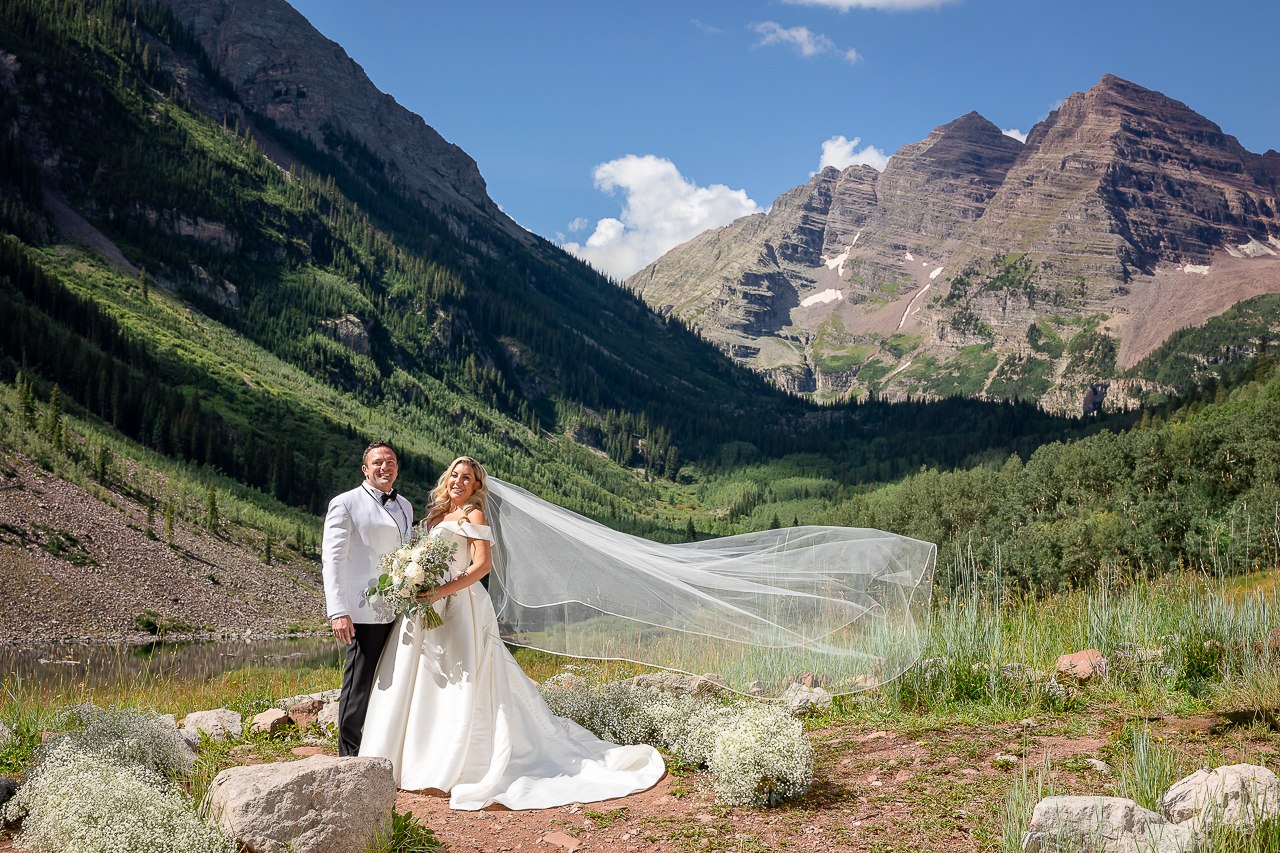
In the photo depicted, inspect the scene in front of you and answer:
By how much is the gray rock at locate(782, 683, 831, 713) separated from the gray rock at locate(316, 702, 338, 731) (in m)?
4.96

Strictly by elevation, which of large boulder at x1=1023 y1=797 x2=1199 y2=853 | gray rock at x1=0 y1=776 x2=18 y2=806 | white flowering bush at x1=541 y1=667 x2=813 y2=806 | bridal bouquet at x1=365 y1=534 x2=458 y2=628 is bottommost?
gray rock at x1=0 y1=776 x2=18 y2=806

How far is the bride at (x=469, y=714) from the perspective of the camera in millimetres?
6562

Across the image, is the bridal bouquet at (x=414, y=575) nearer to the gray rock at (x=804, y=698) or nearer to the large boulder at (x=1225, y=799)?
the gray rock at (x=804, y=698)

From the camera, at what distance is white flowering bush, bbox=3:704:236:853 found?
4441 millimetres

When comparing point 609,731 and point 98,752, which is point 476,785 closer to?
point 609,731

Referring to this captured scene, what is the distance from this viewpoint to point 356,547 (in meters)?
6.98

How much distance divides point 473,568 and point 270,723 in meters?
3.86

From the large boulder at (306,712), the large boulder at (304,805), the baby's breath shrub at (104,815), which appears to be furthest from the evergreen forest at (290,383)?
the baby's breath shrub at (104,815)

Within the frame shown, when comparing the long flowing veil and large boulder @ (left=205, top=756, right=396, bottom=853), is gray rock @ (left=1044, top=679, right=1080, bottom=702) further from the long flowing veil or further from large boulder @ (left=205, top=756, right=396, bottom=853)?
large boulder @ (left=205, top=756, right=396, bottom=853)

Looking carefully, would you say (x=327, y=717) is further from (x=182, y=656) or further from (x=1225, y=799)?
(x=182, y=656)

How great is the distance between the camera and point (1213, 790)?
14.6 ft

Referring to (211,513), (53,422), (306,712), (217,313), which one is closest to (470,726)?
(306,712)

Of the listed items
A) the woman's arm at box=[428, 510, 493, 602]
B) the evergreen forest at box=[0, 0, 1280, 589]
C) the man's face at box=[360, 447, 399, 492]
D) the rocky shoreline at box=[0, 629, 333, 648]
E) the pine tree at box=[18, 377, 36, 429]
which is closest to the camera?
the woman's arm at box=[428, 510, 493, 602]

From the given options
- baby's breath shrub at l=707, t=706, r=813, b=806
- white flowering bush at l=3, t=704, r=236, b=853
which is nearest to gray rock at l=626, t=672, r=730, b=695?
baby's breath shrub at l=707, t=706, r=813, b=806
